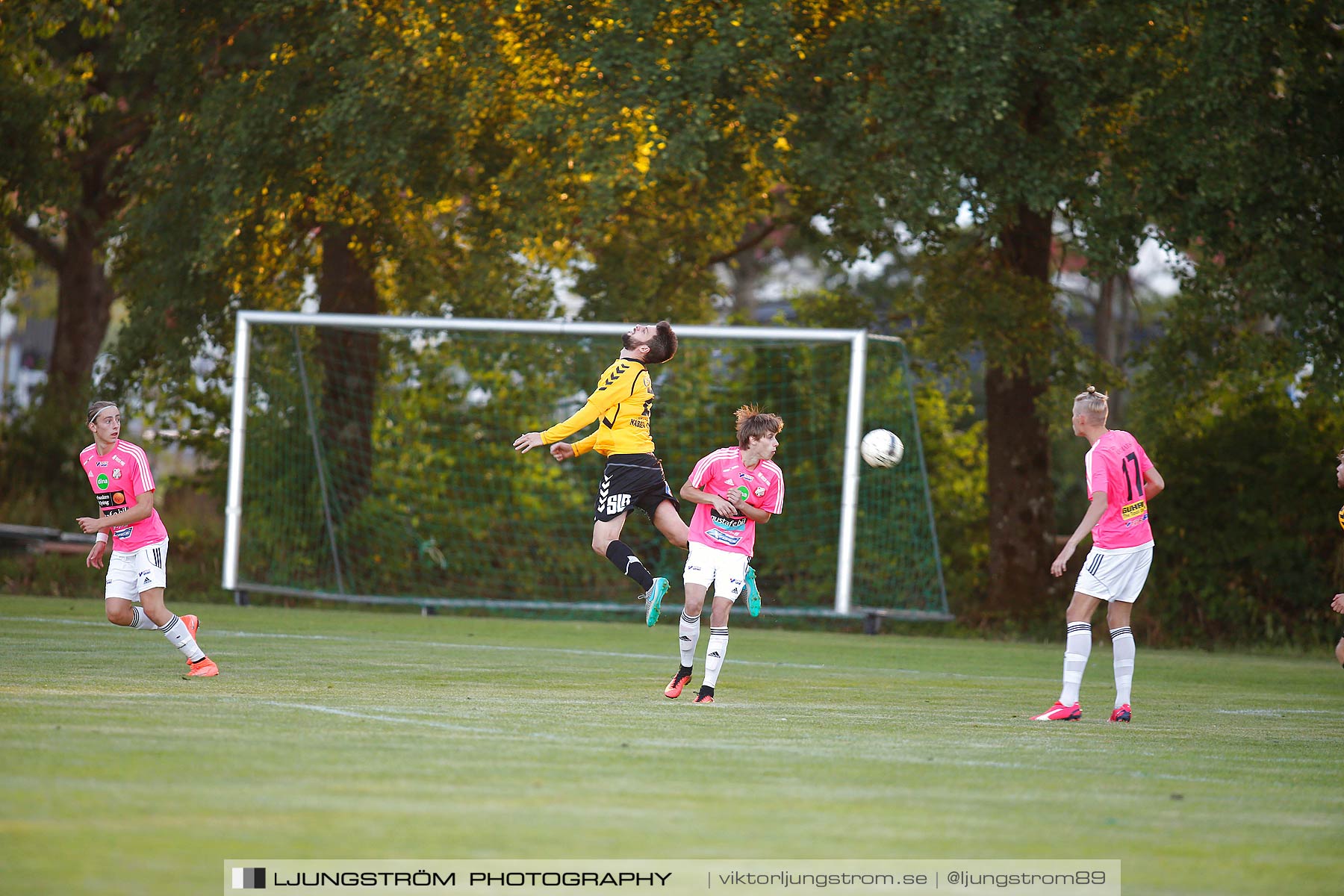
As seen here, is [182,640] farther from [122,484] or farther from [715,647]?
[715,647]

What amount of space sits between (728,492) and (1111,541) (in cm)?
228

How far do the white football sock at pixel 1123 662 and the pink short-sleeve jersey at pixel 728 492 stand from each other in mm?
2172

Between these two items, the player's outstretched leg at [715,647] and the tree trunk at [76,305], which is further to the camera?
the tree trunk at [76,305]

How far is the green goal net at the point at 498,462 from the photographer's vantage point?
19.8m

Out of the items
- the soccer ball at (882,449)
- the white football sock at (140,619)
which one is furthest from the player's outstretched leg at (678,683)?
the soccer ball at (882,449)

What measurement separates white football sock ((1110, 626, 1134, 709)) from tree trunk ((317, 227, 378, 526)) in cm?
1247

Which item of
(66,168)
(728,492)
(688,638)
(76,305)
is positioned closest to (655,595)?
(688,638)

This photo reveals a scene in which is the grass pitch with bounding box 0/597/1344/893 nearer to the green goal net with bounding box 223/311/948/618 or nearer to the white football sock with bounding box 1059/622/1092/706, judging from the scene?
the white football sock with bounding box 1059/622/1092/706

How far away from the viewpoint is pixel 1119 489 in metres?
9.29

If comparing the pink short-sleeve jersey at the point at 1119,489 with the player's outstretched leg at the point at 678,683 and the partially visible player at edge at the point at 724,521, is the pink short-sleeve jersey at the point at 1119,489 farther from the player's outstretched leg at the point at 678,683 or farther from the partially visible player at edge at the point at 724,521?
the player's outstretched leg at the point at 678,683

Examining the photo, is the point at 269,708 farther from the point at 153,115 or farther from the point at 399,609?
the point at 153,115

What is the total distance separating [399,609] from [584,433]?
4.54 metres

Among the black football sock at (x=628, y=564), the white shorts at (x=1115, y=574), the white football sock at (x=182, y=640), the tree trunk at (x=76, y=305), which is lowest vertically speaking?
the white football sock at (x=182, y=640)

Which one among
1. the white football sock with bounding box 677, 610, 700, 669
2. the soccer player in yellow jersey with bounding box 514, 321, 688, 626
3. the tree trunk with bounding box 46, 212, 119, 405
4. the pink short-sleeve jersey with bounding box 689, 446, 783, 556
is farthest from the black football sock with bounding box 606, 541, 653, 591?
the tree trunk with bounding box 46, 212, 119, 405
